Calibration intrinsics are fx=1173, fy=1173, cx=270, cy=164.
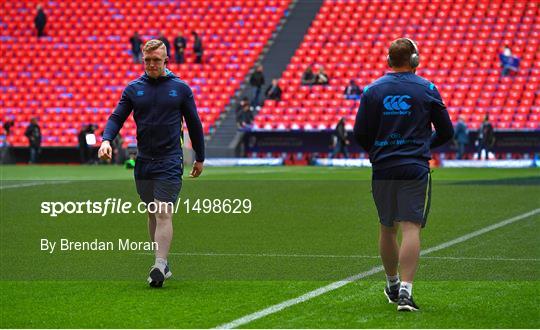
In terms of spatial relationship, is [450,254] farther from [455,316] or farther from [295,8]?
[295,8]

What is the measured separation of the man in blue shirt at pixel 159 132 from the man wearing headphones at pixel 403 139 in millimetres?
2012

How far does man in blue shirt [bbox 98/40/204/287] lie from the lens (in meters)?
9.77

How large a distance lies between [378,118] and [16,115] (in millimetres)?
37409

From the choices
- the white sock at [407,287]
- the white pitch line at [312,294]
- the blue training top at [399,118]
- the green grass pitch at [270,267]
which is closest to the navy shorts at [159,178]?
the green grass pitch at [270,267]

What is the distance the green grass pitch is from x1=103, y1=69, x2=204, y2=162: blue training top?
3.82 feet

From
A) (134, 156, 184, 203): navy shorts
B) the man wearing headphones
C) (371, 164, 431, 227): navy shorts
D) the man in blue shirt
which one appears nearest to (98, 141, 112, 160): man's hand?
the man in blue shirt

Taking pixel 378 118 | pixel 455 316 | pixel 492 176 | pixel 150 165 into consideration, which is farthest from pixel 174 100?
pixel 492 176

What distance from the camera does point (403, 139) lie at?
328 inches

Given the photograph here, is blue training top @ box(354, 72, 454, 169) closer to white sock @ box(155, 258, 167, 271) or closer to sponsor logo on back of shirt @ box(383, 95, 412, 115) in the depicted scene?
sponsor logo on back of shirt @ box(383, 95, 412, 115)

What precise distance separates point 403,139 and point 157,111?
2442 mm

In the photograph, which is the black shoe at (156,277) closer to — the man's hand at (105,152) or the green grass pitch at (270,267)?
the green grass pitch at (270,267)

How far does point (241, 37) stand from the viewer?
149ft

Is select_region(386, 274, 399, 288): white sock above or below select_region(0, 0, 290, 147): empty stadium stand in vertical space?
above

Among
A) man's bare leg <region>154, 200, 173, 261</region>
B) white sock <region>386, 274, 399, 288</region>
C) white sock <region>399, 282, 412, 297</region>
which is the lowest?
man's bare leg <region>154, 200, 173, 261</region>
